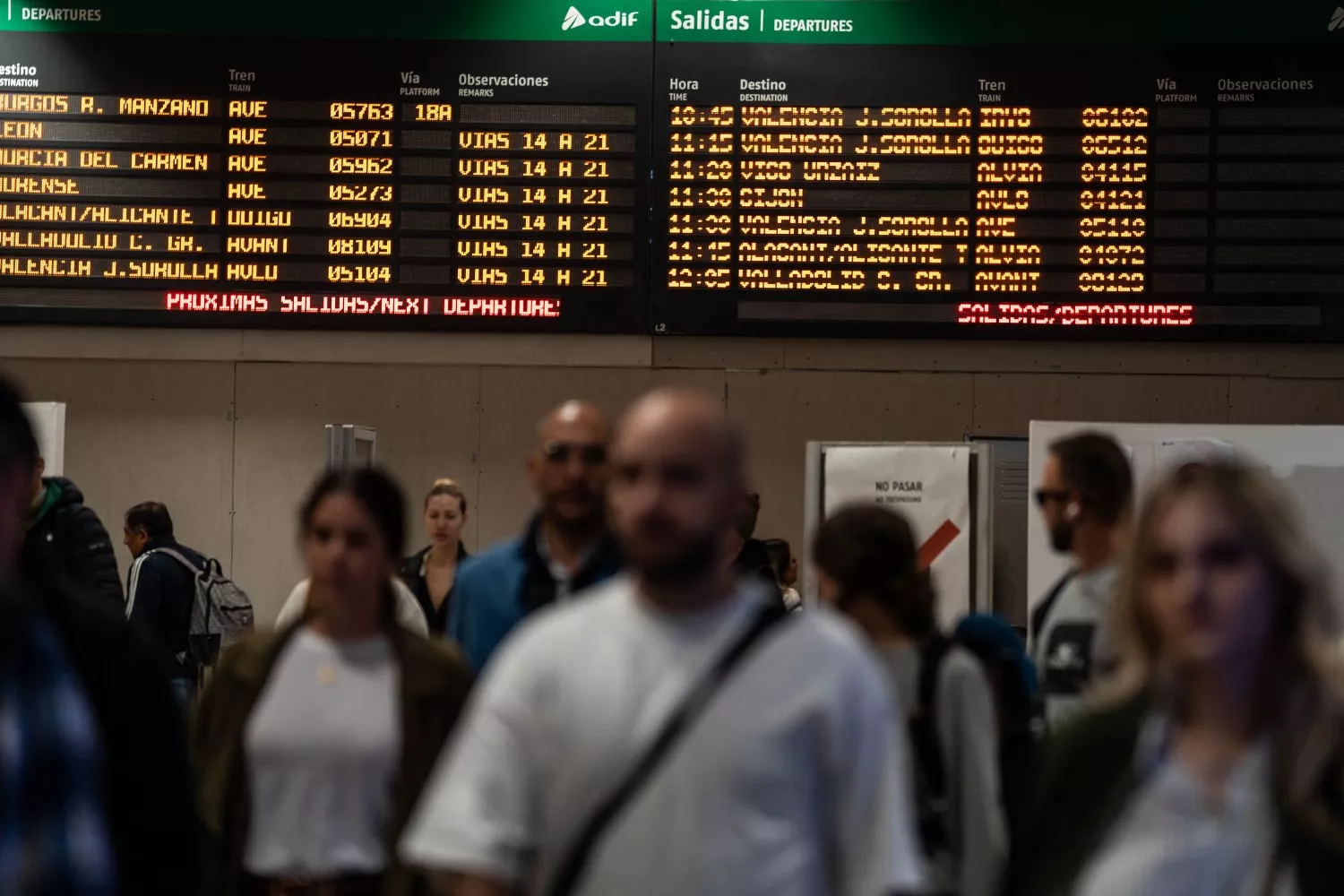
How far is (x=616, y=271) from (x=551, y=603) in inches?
181

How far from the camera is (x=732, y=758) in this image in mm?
2068

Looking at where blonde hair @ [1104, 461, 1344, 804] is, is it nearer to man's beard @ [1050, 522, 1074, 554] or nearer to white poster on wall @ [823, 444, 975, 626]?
man's beard @ [1050, 522, 1074, 554]

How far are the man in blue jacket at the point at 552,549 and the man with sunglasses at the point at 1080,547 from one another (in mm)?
1060

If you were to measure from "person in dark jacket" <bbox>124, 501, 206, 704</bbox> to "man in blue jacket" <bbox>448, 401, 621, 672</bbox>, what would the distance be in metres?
3.40

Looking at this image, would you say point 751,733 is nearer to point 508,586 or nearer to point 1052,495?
point 508,586

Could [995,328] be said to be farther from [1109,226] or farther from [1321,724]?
[1321,724]

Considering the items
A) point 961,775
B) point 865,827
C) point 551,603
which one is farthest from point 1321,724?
point 551,603

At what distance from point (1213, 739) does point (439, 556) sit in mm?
4692

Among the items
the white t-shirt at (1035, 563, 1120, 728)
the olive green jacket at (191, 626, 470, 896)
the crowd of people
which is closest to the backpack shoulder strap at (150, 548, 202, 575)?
the olive green jacket at (191, 626, 470, 896)

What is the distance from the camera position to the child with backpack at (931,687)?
3141mm

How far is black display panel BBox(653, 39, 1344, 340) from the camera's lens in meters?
8.04

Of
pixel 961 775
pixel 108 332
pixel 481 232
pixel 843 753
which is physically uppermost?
pixel 481 232

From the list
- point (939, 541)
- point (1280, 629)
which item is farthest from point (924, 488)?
point (1280, 629)

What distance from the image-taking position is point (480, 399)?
8.55 metres
